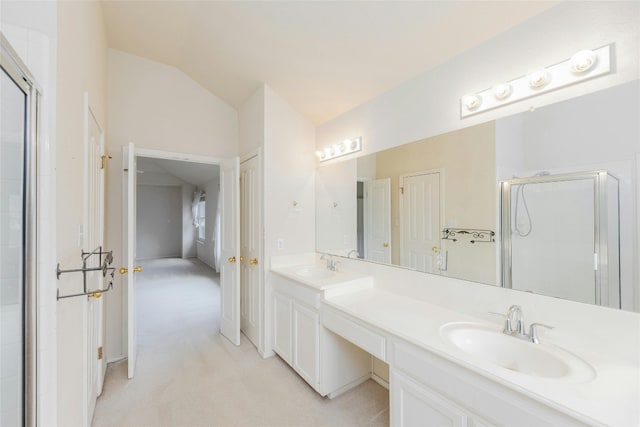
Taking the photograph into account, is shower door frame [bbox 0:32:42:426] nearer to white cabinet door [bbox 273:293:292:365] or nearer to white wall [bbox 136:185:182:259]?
white cabinet door [bbox 273:293:292:365]

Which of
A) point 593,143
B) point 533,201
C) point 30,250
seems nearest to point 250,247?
point 30,250

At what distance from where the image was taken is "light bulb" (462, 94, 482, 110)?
1.62 meters

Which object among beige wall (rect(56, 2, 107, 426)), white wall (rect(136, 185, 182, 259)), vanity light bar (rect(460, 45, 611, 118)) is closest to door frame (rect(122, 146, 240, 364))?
beige wall (rect(56, 2, 107, 426))

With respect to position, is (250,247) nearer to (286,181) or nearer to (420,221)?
(286,181)

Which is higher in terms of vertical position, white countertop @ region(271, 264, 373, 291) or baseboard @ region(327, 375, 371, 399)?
white countertop @ region(271, 264, 373, 291)

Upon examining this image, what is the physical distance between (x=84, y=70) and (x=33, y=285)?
132 centimetres

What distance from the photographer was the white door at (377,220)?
88.3 inches

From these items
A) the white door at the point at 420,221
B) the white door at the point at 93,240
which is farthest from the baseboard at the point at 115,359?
the white door at the point at 420,221

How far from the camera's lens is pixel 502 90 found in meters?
1.50

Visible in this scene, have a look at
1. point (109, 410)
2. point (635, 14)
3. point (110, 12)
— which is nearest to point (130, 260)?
point (109, 410)

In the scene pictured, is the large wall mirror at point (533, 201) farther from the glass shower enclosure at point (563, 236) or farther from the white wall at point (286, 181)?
the white wall at point (286, 181)

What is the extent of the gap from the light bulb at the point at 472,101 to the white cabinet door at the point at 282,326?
1985mm

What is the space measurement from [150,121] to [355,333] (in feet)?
9.46

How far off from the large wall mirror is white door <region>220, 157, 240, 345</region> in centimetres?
162
